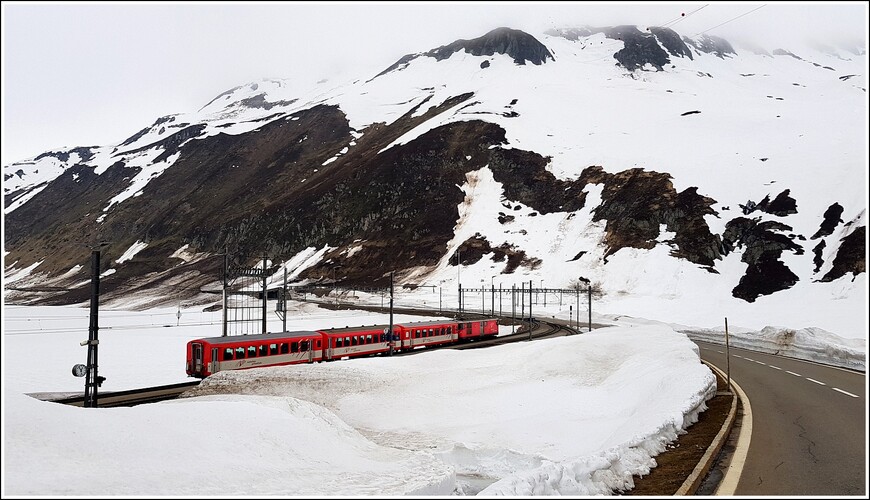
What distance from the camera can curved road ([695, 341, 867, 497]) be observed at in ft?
32.5

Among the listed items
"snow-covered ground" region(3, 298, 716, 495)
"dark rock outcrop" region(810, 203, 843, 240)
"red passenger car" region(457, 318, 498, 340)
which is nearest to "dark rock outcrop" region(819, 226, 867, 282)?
"dark rock outcrop" region(810, 203, 843, 240)

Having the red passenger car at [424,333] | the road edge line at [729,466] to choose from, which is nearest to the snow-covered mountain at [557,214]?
the red passenger car at [424,333]

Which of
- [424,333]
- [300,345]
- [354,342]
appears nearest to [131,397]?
[300,345]

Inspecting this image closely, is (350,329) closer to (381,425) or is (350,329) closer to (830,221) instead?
(381,425)

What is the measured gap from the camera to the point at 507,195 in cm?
14238

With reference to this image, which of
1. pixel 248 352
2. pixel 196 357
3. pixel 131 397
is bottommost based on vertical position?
pixel 131 397

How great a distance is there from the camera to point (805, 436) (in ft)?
44.6

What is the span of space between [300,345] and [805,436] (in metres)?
30.8

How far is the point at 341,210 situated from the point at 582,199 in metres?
64.4

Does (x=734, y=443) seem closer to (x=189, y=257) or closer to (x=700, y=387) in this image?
(x=700, y=387)

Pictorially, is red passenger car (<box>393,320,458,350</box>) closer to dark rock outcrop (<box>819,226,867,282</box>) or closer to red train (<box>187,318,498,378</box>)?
red train (<box>187,318,498,378</box>)

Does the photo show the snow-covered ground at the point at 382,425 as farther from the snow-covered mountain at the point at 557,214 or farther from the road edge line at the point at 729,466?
the snow-covered mountain at the point at 557,214

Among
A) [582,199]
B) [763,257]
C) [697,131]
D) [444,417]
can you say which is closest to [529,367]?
[444,417]

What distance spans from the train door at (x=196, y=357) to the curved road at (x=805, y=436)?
94.7 ft
